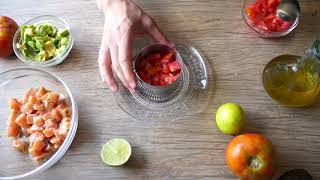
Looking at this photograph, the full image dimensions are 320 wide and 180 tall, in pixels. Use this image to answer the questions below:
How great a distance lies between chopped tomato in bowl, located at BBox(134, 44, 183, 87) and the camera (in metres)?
1.14

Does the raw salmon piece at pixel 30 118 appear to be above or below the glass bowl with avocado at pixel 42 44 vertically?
below

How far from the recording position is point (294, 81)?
1101mm

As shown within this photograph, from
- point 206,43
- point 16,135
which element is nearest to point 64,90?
point 16,135

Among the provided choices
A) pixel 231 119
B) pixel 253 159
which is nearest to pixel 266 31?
pixel 231 119

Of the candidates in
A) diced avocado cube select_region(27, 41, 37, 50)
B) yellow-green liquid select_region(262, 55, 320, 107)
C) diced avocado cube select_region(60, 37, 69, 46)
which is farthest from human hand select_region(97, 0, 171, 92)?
yellow-green liquid select_region(262, 55, 320, 107)

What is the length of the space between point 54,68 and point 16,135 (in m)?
0.25

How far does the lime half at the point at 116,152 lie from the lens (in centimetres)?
107

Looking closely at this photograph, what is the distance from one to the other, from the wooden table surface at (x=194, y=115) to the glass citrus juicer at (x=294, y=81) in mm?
31

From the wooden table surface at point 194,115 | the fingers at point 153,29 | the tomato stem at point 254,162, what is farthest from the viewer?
the fingers at point 153,29

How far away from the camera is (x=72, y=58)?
1.25 m

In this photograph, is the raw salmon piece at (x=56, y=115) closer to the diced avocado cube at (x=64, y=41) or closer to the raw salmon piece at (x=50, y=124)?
the raw salmon piece at (x=50, y=124)

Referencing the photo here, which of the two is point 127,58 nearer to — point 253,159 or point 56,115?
point 56,115

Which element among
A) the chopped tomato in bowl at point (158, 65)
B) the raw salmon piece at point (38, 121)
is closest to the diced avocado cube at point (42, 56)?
the raw salmon piece at point (38, 121)

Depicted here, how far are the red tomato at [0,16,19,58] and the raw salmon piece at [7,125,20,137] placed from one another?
26 centimetres
